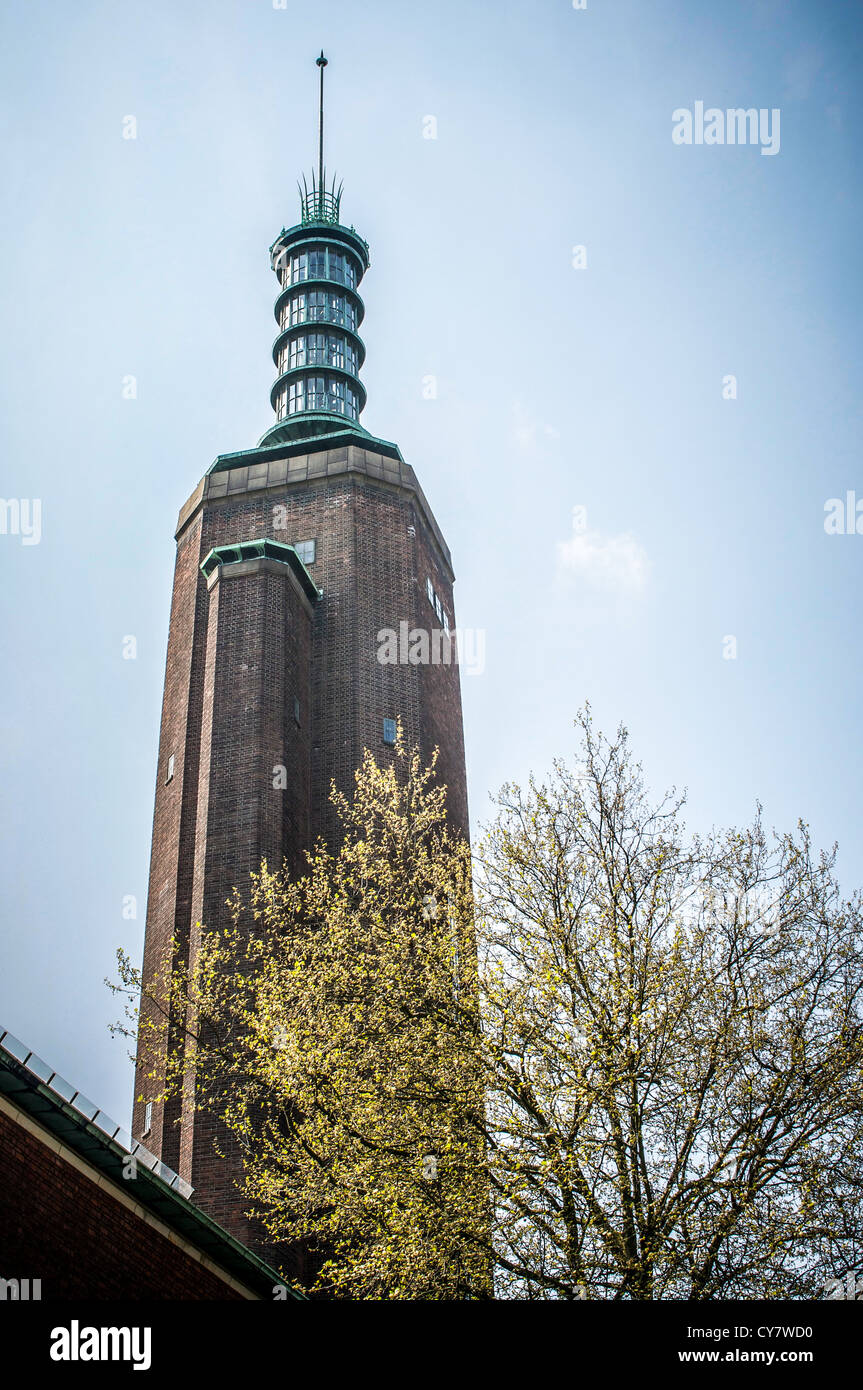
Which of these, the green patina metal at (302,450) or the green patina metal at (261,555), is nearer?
the green patina metal at (261,555)

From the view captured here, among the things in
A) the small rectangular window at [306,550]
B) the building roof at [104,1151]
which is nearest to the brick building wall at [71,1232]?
the building roof at [104,1151]

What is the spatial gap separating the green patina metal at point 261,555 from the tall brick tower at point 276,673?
7 cm

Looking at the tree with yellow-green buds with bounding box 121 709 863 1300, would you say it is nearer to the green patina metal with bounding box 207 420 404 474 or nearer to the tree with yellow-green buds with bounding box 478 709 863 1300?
the tree with yellow-green buds with bounding box 478 709 863 1300

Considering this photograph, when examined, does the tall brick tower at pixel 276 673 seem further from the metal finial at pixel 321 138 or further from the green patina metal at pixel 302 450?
the metal finial at pixel 321 138

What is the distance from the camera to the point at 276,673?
34.3 metres

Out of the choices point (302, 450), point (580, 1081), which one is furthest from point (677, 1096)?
point (302, 450)

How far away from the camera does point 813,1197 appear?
16.3m

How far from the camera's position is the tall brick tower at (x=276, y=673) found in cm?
3091

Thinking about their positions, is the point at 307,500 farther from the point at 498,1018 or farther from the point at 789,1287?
the point at 789,1287

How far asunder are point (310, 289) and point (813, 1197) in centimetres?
4556

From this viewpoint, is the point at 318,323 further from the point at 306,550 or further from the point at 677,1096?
the point at 677,1096

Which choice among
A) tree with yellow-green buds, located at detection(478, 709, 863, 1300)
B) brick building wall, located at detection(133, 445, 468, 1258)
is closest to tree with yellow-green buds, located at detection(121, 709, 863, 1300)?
tree with yellow-green buds, located at detection(478, 709, 863, 1300)

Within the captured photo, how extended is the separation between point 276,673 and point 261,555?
426 centimetres
